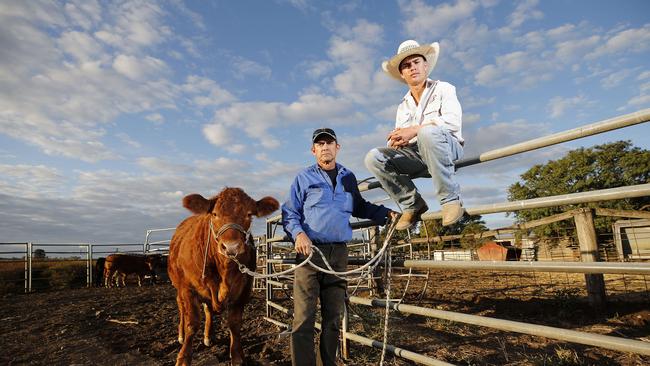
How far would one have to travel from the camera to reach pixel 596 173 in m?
27.8

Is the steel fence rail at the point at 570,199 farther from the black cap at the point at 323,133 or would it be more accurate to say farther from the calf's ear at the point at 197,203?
the calf's ear at the point at 197,203

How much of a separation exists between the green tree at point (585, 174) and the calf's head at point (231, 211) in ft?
82.7

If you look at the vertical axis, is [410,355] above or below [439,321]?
above

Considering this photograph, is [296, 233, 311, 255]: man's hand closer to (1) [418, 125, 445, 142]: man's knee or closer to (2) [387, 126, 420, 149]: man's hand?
(2) [387, 126, 420, 149]: man's hand

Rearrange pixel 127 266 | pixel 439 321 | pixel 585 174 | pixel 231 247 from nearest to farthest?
pixel 231 247 < pixel 439 321 < pixel 127 266 < pixel 585 174

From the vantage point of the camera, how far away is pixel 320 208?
9.77ft

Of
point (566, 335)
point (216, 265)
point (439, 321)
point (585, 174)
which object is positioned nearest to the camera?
point (566, 335)

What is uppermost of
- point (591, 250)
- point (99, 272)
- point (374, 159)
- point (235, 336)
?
point (374, 159)

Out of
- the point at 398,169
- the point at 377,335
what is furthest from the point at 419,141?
the point at 377,335

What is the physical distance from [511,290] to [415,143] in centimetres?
693

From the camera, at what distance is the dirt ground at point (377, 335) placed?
387cm

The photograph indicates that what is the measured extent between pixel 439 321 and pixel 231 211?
337 centimetres

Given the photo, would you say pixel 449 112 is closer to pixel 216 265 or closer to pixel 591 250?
pixel 216 265

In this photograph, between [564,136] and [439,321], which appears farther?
[439,321]
